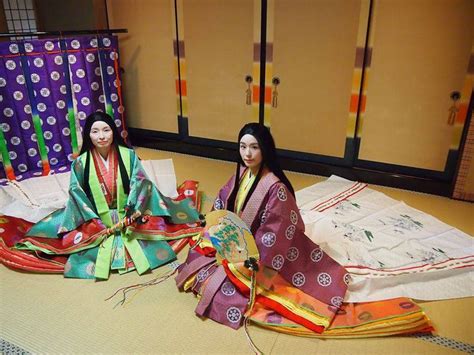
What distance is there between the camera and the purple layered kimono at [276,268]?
1972 millimetres

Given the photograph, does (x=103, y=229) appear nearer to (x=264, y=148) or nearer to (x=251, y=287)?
(x=251, y=287)

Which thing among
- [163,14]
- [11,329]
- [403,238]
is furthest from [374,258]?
[163,14]

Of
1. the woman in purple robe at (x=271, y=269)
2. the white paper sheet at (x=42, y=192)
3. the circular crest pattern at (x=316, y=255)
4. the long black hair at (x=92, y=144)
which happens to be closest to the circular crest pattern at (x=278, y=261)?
the woman in purple robe at (x=271, y=269)

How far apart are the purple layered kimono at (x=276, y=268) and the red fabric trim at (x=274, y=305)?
2 cm

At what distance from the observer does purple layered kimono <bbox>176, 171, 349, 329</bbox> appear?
197cm

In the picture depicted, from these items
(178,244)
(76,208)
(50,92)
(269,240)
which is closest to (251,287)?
(269,240)

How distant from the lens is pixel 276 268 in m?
1.99

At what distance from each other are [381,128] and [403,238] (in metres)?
1.19

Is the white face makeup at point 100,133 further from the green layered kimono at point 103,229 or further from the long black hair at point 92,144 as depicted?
the green layered kimono at point 103,229

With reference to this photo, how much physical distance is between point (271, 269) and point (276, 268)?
1.1 inches

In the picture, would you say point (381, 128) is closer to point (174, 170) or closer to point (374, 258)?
point (374, 258)

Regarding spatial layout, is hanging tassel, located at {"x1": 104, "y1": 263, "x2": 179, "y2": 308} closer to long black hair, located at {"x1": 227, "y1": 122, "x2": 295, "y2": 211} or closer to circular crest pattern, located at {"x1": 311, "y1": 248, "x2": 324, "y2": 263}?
long black hair, located at {"x1": 227, "y1": 122, "x2": 295, "y2": 211}

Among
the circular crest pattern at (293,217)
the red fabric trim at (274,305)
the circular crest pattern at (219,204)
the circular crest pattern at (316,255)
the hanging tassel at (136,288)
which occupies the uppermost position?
the circular crest pattern at (293,217)

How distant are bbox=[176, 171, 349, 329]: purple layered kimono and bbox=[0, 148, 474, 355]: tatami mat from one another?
0.09 meters
